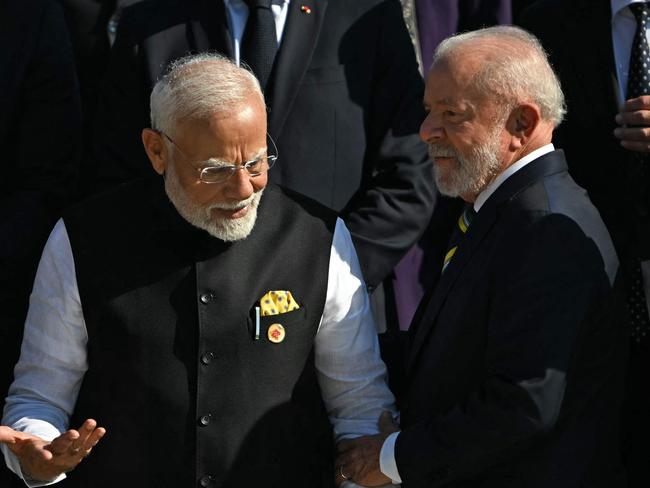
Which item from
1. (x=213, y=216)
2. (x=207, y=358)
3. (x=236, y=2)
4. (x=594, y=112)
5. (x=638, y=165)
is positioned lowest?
(x=207, y=358)

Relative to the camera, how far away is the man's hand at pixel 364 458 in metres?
3.46

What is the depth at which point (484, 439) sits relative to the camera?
3.24 metres

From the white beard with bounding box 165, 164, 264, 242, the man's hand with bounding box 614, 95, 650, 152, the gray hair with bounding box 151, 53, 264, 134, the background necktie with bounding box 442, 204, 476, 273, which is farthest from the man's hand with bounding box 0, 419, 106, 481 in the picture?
the man's hand with bounding box 614, 95, 650, 152

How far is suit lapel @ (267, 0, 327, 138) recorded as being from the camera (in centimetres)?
423

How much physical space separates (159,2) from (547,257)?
6.33 feet

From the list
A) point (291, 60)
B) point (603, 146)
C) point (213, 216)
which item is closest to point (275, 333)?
point (213, 216)

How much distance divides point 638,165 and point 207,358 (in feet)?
5.30

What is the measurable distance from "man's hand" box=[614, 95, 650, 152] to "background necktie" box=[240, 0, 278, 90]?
1202 millimetres

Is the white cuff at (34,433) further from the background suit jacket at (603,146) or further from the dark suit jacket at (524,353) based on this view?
the background suit jacket at (603,146)

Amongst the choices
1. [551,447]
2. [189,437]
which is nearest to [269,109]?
[189,437]

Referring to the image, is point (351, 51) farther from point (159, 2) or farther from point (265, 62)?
point (159, 2)

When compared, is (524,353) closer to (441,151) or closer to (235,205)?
(441,151)

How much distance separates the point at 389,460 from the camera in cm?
341

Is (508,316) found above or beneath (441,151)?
beneath
